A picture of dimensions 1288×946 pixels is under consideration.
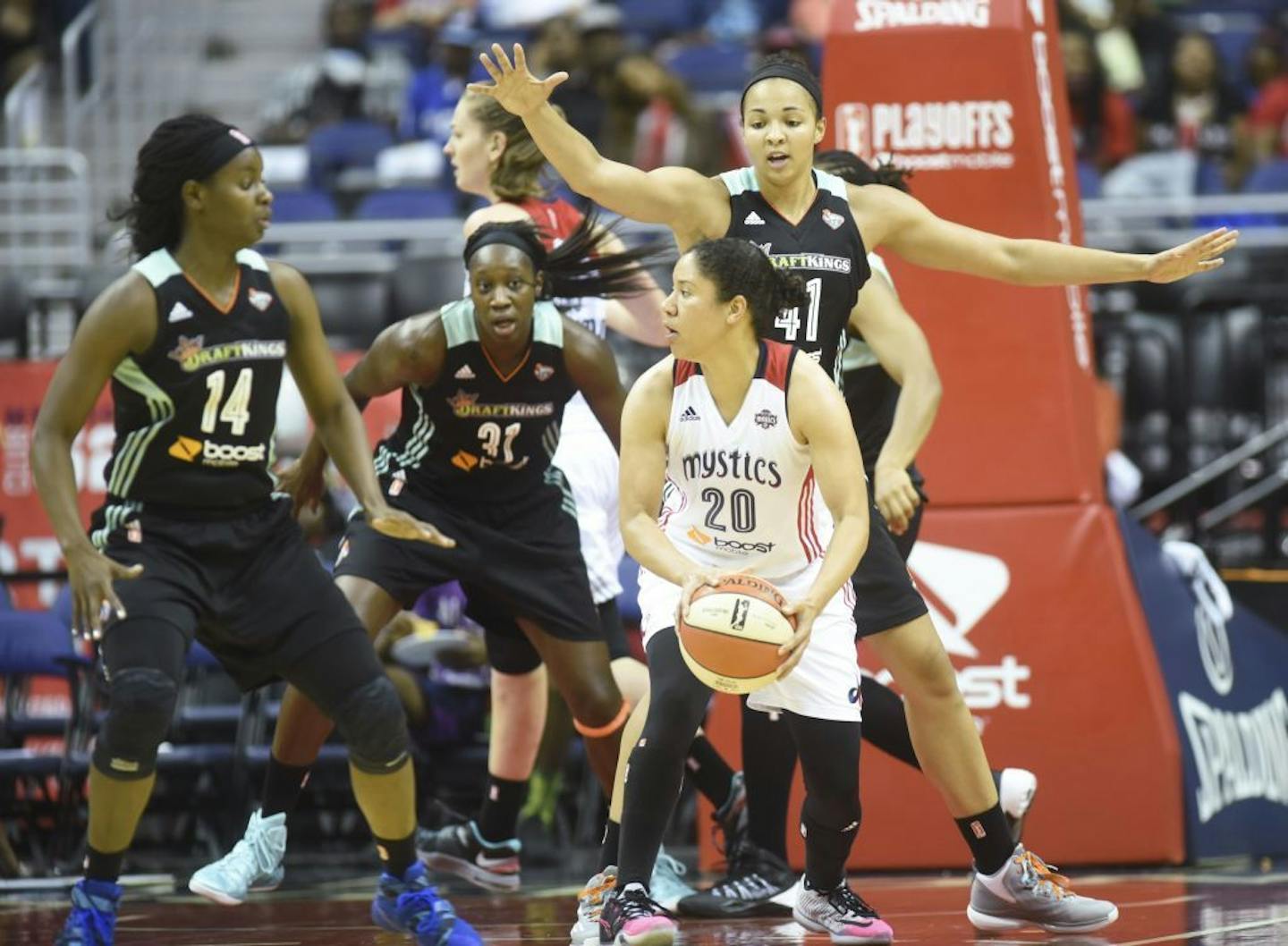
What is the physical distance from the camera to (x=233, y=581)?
17.8 ft

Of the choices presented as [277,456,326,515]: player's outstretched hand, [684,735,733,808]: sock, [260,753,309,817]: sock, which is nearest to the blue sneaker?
[260,753,309,817]: sock

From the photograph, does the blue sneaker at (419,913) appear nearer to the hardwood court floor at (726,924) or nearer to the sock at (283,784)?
the hardwood court floor at (726,924)

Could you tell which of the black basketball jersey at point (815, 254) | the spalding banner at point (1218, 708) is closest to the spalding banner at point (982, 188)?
the spalding banner at point (1218, 708)

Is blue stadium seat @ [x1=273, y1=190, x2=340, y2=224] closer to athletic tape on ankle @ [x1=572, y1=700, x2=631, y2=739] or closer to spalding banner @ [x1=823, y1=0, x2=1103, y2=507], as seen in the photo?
spalding banner @ [x1=823, y1=0, x2=1103, y2=507]

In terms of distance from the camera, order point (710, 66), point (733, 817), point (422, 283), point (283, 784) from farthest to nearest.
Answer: point (710, 66)
point (422, 283)
point (733, 817)
point (283, 784)

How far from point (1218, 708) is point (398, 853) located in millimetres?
3698

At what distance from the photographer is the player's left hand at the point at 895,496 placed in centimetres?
552

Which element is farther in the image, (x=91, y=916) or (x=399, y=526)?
(x=399, y=526)

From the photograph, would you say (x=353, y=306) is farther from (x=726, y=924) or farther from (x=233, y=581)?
(x=233, y=581)

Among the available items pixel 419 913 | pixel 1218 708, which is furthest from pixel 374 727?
pixel 1218 708

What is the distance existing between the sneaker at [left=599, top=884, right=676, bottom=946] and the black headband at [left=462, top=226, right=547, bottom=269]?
201 cm

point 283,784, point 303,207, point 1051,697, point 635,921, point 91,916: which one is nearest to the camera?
point 635,921

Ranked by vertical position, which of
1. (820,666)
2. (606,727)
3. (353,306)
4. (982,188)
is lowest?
(606,727)

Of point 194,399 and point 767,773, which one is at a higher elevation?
point 194,399
